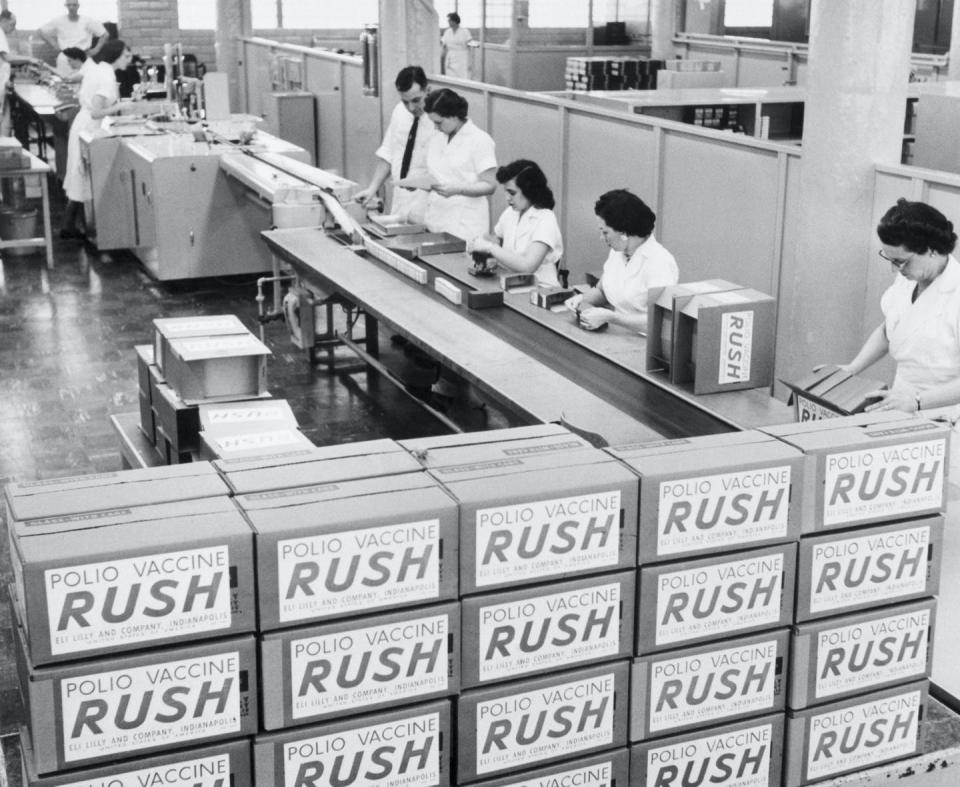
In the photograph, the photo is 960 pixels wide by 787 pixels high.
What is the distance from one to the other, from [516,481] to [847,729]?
2.86 ft

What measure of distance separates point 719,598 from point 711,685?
0.57 ft

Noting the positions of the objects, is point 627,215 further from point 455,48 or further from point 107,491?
point 455,48

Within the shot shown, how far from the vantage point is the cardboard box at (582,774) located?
7.57ft

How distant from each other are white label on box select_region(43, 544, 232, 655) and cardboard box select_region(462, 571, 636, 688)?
44 centimetres

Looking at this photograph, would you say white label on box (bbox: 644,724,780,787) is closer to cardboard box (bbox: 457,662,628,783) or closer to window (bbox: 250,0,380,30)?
cardboard box (bbox: 457,662,628,783)

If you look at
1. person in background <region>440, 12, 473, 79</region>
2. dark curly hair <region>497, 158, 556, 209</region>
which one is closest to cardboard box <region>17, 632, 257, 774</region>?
dark curly hair <region>497, 158, 556, 209</region>

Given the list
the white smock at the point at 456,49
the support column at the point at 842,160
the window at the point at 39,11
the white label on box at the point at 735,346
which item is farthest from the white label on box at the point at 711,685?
the white smock at the point at 456,49

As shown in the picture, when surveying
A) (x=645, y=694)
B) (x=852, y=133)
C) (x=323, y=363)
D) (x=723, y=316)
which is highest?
(x=852, y=133)

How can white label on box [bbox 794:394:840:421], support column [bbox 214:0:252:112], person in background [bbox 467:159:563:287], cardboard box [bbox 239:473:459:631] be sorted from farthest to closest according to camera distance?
support column [bbox 214:0:252:112]
person in background [bbox 467:159:563:287]
white label on box [bbox 794:394:840:421]
cardboard box [bbox 239:473:459:631]

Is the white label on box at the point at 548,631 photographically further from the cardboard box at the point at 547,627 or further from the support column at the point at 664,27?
the support column at the point at 664,27

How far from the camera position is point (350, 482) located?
7.45 feet

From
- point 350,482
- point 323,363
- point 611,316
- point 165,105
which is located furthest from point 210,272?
point 350,482

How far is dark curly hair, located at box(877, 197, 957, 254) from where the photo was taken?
3.82 m

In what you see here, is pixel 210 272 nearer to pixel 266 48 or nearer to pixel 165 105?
pixel 165 105
